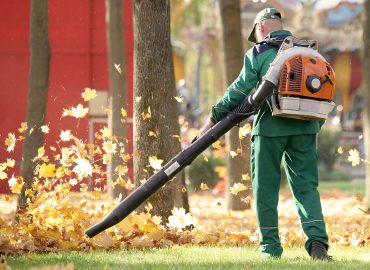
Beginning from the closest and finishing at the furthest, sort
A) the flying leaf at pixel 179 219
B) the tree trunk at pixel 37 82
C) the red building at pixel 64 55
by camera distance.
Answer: the flying leaf at pixel 179 219, the tree trunk at pixel 37 82, the red building at pixel 64 55

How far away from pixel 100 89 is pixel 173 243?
28.8ft

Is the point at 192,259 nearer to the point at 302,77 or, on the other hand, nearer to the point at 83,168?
the point at 302,77

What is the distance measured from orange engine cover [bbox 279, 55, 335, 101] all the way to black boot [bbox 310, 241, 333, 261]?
1.10 metres

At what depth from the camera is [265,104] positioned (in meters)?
6.99

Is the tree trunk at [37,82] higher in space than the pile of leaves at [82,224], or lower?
higher

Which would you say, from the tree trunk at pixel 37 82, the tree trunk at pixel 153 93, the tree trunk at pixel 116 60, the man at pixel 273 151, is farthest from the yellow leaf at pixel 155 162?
the tree trunk at pixel 116 60

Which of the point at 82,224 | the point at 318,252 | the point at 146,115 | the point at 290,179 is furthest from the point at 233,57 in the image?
the point at 318,252

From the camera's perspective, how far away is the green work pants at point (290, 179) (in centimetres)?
703

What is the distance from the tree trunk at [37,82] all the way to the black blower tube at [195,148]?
3482 mm

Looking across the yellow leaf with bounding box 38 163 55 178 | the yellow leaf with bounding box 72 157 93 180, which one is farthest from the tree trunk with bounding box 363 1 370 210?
the yellow leaf with bounding box 38 163 55 178

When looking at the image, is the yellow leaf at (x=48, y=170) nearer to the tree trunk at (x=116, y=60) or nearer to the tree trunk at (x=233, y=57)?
the tree trunk at (x=233, y=57)

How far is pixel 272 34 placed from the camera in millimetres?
7086

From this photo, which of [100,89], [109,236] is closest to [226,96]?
[109,236]

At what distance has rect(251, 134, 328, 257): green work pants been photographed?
7031 millimetres
